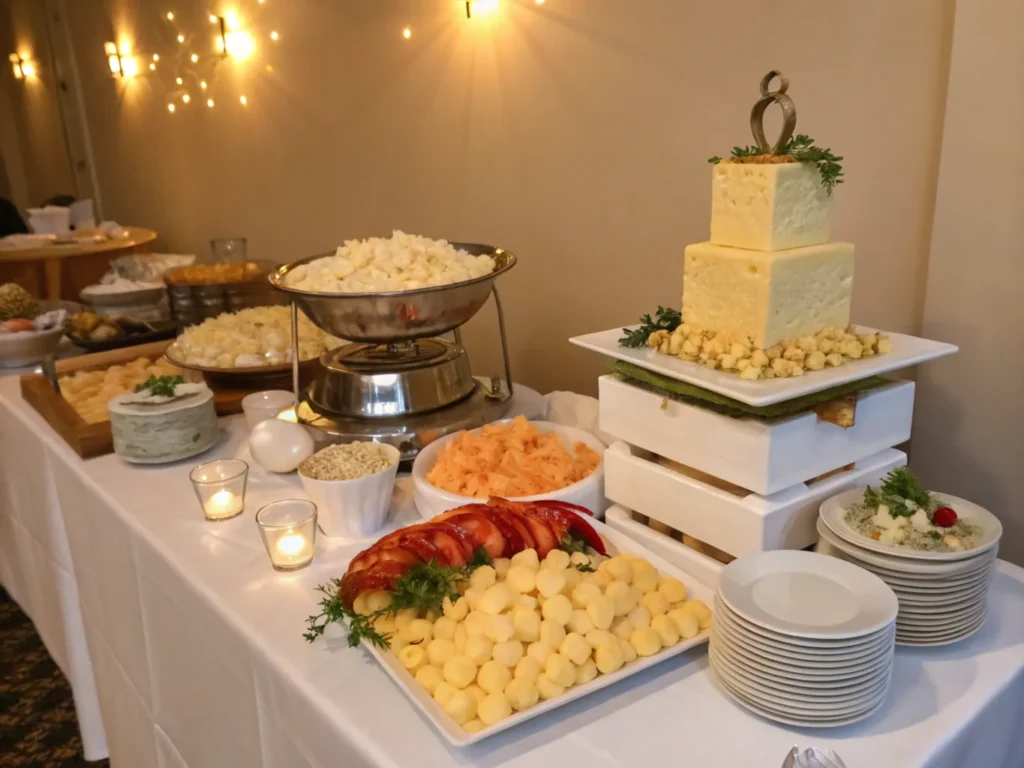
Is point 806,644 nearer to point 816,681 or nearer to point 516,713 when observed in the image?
point 816,681

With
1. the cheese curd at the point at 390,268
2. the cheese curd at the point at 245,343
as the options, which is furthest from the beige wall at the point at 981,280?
the cheese curd at the point at 245,343

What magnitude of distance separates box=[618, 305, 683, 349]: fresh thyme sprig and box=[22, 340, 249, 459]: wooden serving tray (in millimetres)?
900

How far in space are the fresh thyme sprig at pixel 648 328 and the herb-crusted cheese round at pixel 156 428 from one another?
0.78 meters

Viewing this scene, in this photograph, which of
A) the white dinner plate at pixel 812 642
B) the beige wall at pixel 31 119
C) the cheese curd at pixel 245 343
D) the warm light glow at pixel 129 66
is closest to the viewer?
the white dinner plate at pixel 812 642

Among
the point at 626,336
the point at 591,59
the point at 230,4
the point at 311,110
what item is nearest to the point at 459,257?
the point at 626,336

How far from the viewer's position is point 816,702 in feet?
2.27

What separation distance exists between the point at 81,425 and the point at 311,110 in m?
1.47

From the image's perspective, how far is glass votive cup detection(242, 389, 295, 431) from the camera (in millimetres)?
1425

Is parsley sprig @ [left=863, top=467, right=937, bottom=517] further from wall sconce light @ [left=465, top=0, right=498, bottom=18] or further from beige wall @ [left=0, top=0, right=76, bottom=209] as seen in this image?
beige wall @ [left=0, top=0, right=76, bottom=209]

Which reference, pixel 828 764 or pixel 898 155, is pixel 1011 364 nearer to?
pixel 898 155

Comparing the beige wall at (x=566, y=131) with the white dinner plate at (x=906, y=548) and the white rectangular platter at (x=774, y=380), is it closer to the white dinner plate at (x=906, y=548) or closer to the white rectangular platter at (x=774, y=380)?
the white rectangular platter at (x=774, y=380)

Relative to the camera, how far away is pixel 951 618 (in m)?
0.79

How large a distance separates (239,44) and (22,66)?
3.24 metres

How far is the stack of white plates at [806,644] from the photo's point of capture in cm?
68
